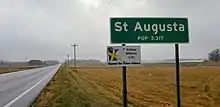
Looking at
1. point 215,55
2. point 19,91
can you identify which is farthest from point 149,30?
point 215,55

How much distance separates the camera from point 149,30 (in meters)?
7.23

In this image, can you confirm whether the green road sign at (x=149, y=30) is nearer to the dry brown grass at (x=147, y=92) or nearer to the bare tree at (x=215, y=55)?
the dry brown grass at (x=147, y=92)

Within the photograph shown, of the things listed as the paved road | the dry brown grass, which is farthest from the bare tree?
the paved road

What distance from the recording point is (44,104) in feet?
44.4

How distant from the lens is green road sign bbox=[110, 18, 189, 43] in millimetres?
7102

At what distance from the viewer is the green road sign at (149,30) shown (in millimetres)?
7102

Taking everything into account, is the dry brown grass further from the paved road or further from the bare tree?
the bare tree

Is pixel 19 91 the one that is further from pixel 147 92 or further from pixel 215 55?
pixel 215 55

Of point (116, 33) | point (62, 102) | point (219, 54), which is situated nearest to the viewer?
point (116, 33)

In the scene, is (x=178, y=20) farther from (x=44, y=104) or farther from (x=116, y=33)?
(x=44, y=104)

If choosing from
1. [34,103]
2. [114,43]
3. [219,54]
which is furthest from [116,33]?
[219,54]

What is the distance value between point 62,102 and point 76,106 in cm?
141

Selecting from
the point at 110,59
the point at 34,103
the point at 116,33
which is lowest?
the point at 34,103

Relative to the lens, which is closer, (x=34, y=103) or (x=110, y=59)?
(x=110, y=59)
